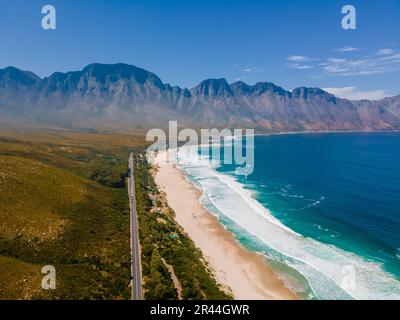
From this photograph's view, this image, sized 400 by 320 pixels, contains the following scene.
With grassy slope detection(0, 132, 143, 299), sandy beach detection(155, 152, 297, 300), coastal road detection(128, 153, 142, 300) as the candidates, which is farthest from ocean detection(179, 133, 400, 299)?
grassy slope detection(0, 132, 143, 299)

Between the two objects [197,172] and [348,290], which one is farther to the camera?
[197,172]

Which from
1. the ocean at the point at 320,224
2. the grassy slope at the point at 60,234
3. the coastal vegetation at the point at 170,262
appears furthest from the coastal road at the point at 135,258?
the ocean at the point at 320,224

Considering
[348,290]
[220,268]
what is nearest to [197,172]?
[220,268]

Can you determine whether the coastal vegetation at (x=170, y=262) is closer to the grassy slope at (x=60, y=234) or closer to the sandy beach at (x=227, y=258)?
the sandy beach at (x=227, y=258)
